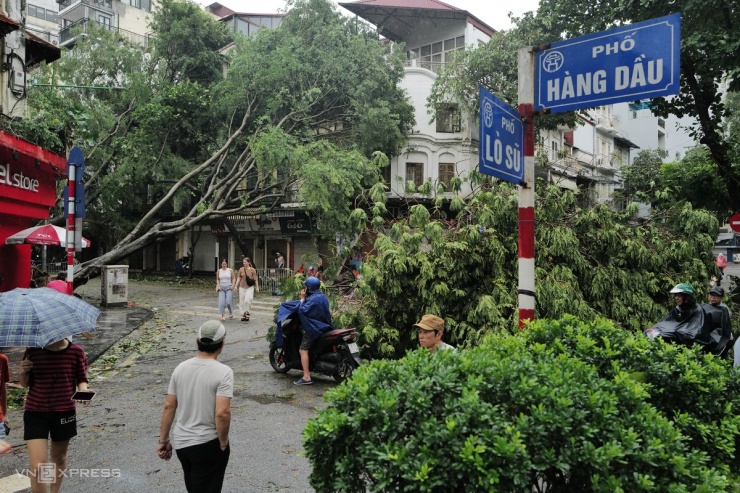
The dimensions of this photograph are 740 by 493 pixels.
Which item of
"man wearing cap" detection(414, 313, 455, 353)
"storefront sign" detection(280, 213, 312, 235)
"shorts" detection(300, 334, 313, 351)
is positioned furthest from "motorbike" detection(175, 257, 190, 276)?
"man wearing cap" detection(414, 313, 455, 353)

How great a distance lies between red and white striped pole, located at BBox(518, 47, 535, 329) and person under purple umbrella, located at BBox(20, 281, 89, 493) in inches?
143

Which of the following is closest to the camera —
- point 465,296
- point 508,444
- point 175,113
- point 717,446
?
point 508,444

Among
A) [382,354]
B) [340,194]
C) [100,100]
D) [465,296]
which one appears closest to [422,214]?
[465,296]

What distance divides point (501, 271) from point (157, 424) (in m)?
5.25

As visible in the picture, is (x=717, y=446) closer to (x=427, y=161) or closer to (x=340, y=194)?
(x=340, y=194)

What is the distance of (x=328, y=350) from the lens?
8578mm

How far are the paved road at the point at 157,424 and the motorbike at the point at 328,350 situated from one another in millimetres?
325

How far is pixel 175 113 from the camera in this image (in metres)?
27.5

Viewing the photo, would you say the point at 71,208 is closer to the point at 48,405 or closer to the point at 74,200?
the point at 74,200

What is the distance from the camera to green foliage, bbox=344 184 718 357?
8.71m

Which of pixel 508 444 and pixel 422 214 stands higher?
pixel 422 214

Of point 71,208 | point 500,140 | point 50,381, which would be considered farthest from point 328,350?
point 500,140

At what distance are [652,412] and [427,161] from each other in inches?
1133

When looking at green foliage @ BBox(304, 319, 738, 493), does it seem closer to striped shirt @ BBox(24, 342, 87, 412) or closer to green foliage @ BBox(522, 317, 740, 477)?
green foliage @ BBox(522, 317, 740, 477)
